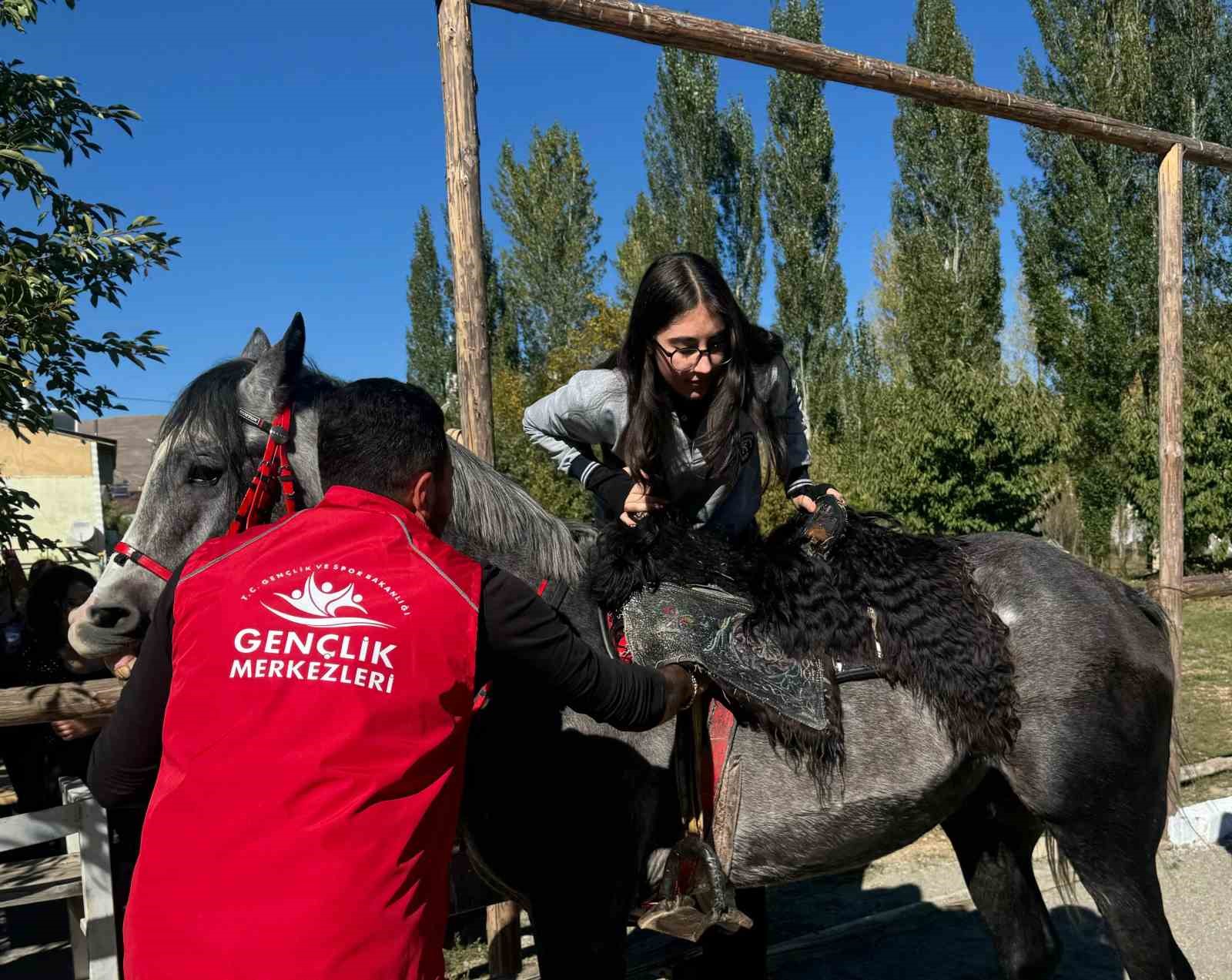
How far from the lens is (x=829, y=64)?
13.7 feet

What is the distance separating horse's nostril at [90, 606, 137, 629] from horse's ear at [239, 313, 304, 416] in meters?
0.56

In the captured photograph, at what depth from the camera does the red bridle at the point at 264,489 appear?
7.23 feet

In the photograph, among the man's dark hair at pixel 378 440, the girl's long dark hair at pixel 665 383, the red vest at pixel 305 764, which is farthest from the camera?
the girl's long dark hair at pixel 665 383

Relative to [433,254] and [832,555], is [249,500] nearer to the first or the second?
[832,555]

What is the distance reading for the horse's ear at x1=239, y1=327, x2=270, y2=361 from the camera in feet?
8.58

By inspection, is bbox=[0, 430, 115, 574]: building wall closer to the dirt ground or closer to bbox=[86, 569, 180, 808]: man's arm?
the dirt ground

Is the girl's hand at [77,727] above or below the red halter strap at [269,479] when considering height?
below

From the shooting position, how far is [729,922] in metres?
2.44

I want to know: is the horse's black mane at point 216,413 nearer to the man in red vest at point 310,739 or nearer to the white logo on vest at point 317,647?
the man in red vest at point 310,739

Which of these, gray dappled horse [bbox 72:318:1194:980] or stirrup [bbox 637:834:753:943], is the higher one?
gray dappled horse [bbox 72:318:1194:980]

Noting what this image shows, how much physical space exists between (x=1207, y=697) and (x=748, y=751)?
871 centimetres

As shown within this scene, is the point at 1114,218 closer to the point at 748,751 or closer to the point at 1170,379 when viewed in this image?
the point at 1170,379

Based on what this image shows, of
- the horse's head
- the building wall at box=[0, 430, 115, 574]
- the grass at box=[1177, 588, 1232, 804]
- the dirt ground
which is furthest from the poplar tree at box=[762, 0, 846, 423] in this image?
the horse's head

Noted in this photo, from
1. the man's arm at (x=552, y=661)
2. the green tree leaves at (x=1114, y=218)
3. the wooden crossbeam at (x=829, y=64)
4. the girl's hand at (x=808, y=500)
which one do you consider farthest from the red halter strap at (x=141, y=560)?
the green tree leaves at (x=1114, y=218)
